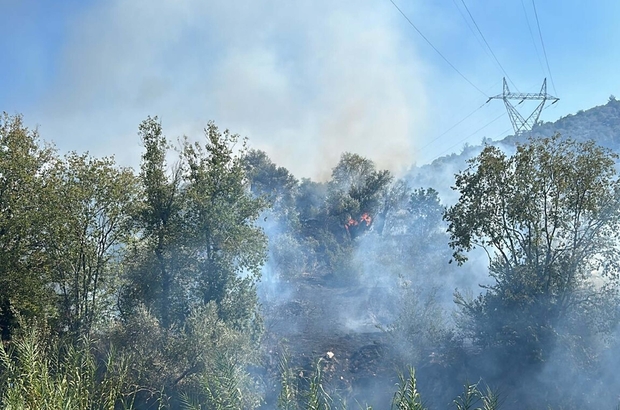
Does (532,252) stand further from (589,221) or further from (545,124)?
(545,124)

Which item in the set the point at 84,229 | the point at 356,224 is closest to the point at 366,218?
the point at 356,224

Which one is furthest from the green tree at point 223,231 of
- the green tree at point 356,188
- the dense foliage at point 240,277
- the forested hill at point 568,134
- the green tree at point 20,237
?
the forested hill at point 568,134

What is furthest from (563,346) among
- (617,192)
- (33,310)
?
(33,310)

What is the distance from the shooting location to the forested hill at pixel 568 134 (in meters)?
52.9

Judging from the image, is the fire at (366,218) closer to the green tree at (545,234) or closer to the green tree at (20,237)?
the green tree at (545,234)

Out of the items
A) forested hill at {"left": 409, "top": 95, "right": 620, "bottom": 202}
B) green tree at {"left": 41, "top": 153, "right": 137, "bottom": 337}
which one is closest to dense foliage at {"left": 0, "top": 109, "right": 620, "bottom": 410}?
green tree at {"left": 41, "top": 153, "right": 137, "bottom": 337}

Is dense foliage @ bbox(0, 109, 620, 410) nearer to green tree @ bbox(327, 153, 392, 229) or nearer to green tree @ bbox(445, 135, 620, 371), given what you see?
green tree @ bbox(445, 135, 620, 371)

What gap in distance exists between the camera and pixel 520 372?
52.1ft

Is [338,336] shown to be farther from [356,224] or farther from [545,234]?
[356,224]

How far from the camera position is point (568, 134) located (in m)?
56.8

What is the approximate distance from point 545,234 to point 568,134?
4703 cm

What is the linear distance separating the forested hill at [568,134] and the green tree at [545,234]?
33.2 m

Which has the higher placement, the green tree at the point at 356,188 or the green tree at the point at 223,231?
the green tree at the point at 356,188

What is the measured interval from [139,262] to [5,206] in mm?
4993
